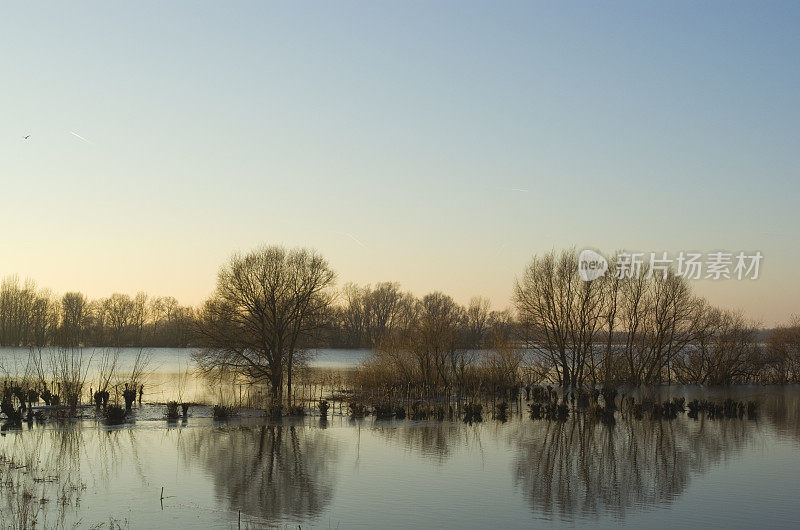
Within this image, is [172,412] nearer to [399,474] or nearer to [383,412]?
[383,412]

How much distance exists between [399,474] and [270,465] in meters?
3.25

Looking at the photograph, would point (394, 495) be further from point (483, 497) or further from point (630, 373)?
point (630, 373)

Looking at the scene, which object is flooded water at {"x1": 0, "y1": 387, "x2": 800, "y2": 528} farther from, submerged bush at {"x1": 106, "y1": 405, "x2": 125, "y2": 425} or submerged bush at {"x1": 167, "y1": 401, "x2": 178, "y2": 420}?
submerged bush at {"x1": 167, "y1": 401, "x2": 178, "y2": 420}

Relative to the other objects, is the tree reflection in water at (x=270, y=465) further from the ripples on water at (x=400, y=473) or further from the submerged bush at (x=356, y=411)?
the submerged bush at (x=356, y=411)

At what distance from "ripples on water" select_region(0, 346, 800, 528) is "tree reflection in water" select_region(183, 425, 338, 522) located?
0.06m

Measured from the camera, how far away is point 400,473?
16906 mm

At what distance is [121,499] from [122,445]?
654 cm

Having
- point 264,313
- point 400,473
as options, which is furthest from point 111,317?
point 400,473

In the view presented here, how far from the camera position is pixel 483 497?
14680 millimetres

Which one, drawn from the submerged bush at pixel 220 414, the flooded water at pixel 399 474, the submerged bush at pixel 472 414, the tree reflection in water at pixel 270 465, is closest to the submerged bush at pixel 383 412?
the flooded water at pixel 399 474

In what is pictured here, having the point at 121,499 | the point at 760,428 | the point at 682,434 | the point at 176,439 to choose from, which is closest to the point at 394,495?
the point at 121,499

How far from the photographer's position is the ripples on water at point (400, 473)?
1302cm

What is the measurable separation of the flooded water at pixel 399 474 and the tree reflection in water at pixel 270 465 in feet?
0.15

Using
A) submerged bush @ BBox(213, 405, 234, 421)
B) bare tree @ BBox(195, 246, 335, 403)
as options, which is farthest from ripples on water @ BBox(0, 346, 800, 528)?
bare tree @ BBox(195, 246, 335, 403)
